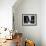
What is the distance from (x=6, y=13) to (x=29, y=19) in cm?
143

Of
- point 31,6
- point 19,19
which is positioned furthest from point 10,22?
point 31,6

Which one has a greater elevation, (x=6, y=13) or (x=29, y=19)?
(x=6, y=13)

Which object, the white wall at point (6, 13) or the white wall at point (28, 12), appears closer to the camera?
the white wall at point (6, 13)

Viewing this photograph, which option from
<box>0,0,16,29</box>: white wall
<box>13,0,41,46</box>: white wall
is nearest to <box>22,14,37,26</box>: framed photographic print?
<box>13,0,41,46</box>: white wall

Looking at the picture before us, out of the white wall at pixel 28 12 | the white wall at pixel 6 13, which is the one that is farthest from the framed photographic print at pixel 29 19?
the white wall at pixel 6 13

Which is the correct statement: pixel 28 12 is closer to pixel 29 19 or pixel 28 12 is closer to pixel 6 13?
pixel 29 19

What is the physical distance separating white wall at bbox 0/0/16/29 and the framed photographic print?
117cm

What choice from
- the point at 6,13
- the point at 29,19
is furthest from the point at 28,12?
the point at 6,13

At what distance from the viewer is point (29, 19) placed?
5434 mm

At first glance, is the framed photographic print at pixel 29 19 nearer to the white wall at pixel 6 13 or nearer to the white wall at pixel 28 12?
the white wall at pixel 28 12

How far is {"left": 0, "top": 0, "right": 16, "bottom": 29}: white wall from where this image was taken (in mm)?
4320

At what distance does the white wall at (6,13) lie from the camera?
14.2ft

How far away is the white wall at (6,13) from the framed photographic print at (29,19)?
3.83 ft

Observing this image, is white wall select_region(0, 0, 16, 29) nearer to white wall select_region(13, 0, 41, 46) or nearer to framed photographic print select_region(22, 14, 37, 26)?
white wall select_region(13, 0, 41, 46)
